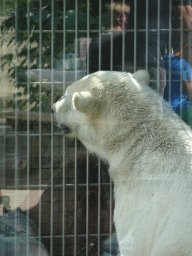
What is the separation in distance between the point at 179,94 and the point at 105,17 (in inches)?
30.9

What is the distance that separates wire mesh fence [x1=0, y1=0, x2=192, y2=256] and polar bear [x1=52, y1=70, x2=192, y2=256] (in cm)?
21

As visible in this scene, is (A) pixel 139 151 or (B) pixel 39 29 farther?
(B) pixel 39 29

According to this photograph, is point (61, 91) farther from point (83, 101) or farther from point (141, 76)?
Result: point (141, 76)

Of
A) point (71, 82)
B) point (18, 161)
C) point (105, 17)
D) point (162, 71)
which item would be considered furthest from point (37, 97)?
point (162, 71)

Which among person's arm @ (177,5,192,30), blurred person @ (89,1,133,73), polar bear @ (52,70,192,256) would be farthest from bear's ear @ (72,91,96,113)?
person's arm @ (177,5,192,30)

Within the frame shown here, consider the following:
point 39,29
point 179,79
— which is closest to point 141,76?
point 179,79

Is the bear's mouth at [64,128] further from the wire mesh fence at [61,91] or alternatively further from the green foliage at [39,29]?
the green foliage at [39,29]

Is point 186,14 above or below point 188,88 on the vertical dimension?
above

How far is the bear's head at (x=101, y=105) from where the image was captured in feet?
7.60

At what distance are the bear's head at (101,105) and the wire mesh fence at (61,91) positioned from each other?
19cm

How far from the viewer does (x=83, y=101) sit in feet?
7.47

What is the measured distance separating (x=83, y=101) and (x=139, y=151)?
1.58ft

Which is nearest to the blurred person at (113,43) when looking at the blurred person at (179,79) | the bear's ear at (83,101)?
the blurred person at (179,79)

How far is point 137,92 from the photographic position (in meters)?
2.35
